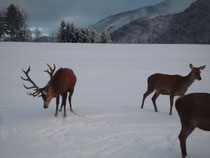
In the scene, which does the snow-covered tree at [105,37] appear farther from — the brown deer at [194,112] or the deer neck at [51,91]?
the brown deer at [194,112]

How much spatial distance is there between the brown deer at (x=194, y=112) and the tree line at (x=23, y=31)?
33534mm

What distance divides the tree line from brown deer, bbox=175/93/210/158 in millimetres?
33534

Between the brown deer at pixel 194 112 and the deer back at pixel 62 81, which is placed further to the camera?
the deer back at pixel 62 81

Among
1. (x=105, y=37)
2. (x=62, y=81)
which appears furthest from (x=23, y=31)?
(x=62, y=81)

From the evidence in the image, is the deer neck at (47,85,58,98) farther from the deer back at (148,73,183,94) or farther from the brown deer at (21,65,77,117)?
the deer back at (148,73,183,94)

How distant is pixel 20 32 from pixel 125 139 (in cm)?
3515

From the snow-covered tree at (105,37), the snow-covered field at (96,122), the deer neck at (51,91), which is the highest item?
the snow-covered tree at (105,37)

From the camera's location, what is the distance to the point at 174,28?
35.3 m

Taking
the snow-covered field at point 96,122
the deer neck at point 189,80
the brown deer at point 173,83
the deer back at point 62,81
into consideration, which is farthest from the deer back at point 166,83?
the deer back at point 62,81

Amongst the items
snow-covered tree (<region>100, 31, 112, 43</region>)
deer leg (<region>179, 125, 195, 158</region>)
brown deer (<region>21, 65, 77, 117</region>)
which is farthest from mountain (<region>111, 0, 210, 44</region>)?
deer leg (<region>179, 125, 195, 158</region>)

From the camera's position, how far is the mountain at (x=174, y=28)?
31.6 metres

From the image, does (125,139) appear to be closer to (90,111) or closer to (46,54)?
(90,111)

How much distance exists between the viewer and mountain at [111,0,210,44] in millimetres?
31562

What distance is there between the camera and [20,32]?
35.3 meters
